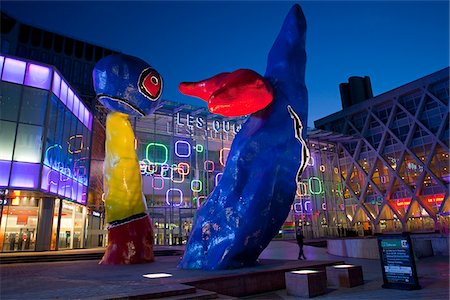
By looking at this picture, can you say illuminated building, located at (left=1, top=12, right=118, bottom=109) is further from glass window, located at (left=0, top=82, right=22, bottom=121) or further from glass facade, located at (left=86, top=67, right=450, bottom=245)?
glass window, located at (left=0, top=82, right=22, bottom=121)

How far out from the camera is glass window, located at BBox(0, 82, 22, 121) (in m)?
18.9

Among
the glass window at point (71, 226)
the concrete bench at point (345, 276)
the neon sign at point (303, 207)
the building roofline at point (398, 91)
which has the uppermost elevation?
the building roofline at point (398, 91)

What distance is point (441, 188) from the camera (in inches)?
1393

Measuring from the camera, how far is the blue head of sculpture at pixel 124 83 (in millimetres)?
11742

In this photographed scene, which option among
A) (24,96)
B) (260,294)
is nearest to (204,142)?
(24,96)

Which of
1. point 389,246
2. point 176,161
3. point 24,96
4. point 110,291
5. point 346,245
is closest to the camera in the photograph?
point 110,291

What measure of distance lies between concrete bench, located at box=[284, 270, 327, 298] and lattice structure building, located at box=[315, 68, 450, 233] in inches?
1345

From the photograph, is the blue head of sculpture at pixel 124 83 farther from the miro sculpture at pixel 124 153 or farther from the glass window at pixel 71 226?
the glass window at pixel 71 226

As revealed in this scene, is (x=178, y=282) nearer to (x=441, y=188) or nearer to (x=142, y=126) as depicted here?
(x=142, y=126)

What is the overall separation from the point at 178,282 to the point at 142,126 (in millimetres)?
25857

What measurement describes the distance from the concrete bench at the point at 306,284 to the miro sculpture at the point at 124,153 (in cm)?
655

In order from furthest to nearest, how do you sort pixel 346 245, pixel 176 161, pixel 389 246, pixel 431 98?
pixel 431 98
pixel 176 161
pixel 346 245
pixel 389 246

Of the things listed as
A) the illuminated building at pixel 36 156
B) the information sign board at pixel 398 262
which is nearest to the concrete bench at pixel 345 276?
the information sign board at pixel 398 262

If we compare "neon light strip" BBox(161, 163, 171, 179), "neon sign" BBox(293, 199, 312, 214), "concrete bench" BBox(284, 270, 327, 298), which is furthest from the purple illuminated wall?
"neon sign" BBox(293, 199, 312, 214)
